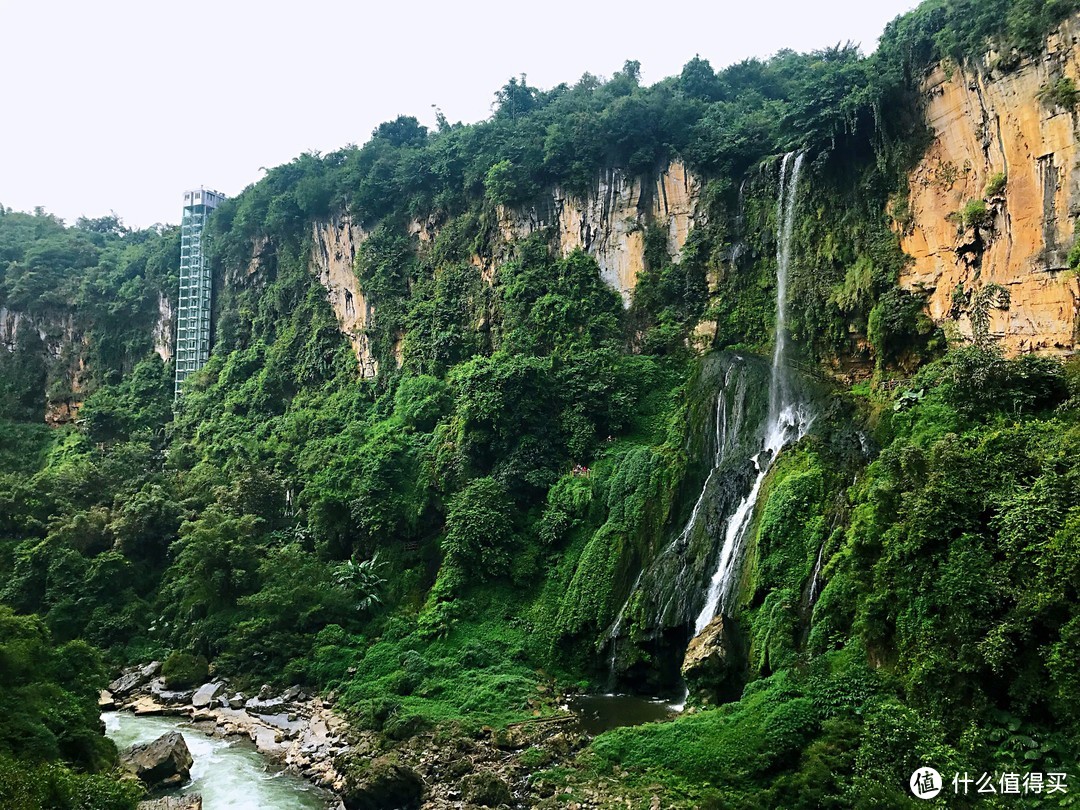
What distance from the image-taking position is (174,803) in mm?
12320

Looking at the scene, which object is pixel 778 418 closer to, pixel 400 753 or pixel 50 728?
pixel 400 753

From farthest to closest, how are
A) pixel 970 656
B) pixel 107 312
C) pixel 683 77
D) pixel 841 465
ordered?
1. pixel 107 312
2. pixel 683 77
3. pixel 841 465
4. pixel 970 656

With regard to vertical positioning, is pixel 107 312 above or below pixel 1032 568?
above

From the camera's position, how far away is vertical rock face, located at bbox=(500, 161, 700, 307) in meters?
26.1

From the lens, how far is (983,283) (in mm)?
17641

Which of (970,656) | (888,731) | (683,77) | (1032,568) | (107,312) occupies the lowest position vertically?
(888,731)

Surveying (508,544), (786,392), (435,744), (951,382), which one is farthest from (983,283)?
(435,744)

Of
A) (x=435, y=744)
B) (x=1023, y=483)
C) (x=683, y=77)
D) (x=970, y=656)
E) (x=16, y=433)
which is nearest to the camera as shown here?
(x=970, y=656)

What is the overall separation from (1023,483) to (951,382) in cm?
425

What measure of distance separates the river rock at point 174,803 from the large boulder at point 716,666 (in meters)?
9.11

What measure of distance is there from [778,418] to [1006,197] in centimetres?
739

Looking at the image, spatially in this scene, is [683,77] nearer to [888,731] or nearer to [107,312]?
[888,731]

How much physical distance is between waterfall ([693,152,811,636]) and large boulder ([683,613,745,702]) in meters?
1.08

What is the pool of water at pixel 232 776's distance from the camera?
1341 cm
